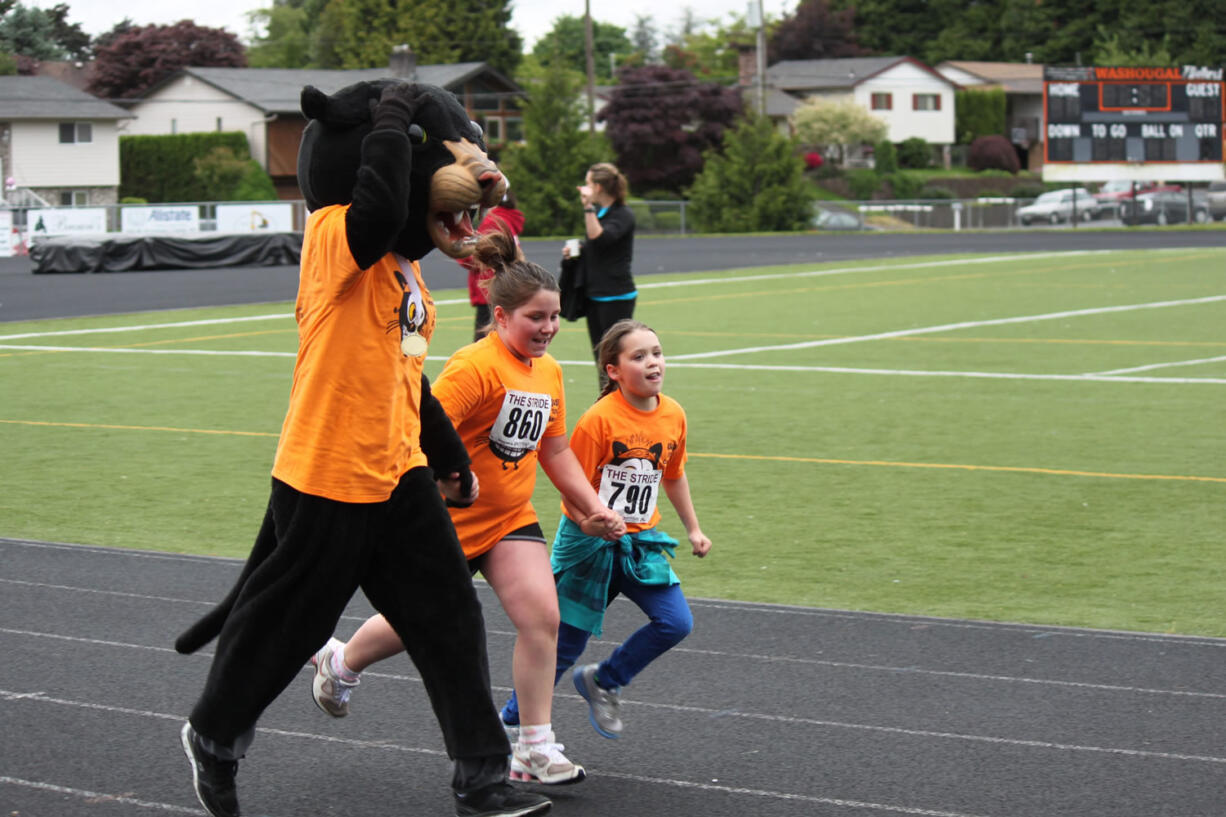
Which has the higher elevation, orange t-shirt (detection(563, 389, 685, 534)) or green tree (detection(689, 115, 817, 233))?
green tree (detection(689, 115, 817, 233))

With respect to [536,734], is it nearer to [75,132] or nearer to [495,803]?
[495,803]

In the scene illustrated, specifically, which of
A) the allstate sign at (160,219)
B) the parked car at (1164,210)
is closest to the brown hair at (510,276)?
the allstate sign at (160,219)

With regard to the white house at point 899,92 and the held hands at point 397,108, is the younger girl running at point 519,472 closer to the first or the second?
the held hands at point 397,108

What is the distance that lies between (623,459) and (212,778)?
152 cm

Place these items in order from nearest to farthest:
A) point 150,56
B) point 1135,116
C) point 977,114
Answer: point 1135,116
point 150,56
point 977,114

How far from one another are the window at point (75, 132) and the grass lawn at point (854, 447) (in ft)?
134

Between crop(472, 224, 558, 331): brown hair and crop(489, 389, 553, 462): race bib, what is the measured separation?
0.25 meters

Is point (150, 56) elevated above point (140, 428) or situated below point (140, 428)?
above

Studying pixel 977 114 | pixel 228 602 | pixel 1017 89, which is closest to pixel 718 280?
pixel 228 602

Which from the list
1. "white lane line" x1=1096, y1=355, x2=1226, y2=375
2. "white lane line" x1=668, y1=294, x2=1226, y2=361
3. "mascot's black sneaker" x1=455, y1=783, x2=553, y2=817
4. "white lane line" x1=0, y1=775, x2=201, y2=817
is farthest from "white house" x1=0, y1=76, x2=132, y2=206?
"mascot's black sneaker" x1=455, y1=783, x2=553, y2=817

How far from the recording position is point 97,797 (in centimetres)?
444

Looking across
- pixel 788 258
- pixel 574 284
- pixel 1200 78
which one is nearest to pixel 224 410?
pixel 574 284

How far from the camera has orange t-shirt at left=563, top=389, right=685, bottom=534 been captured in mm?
4859

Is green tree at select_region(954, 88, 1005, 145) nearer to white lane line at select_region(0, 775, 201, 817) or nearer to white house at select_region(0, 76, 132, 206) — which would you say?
white house at select_region(0, 76, 132, 206)
